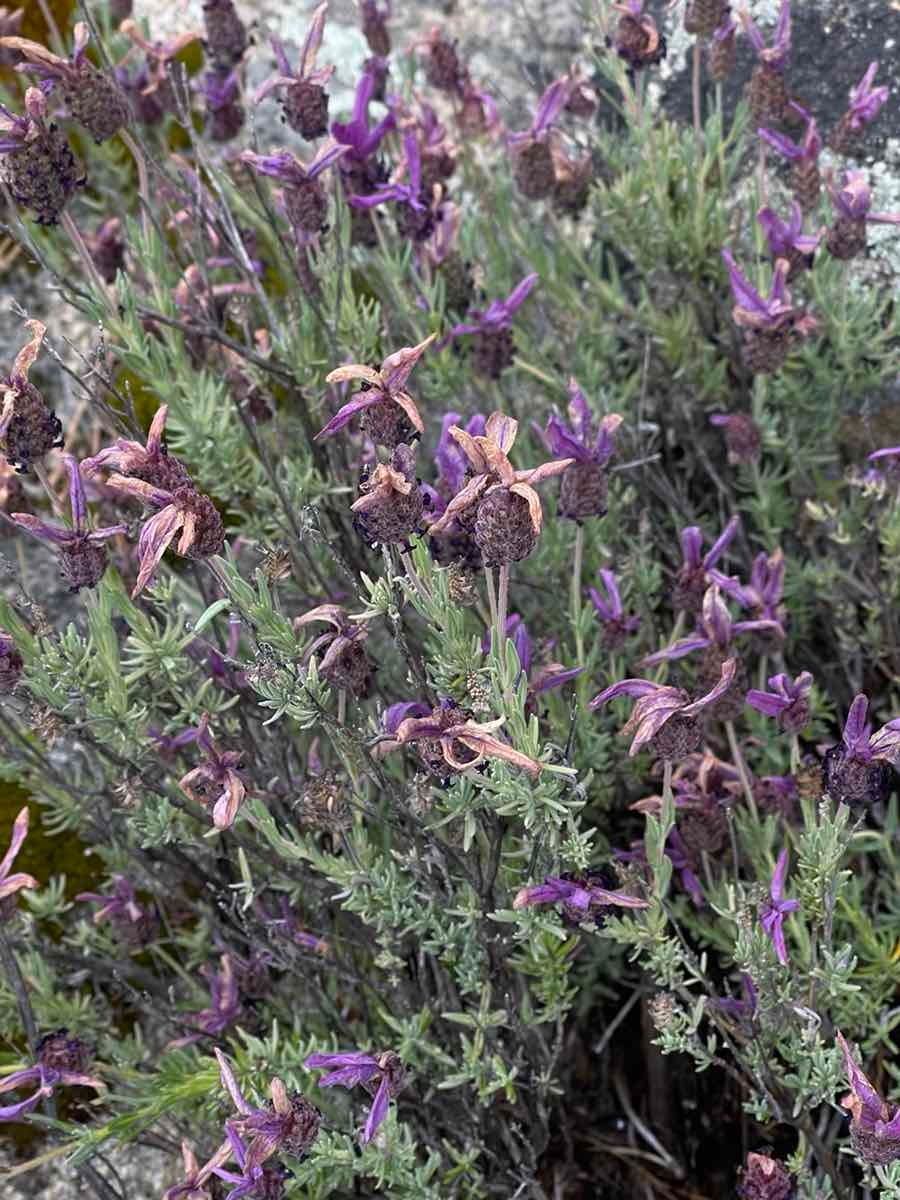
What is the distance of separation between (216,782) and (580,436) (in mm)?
586

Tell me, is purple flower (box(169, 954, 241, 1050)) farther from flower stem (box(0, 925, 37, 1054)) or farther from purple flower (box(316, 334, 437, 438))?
purple flower (box(316, 334, 437, 438))

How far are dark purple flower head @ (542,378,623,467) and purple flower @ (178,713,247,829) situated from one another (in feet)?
1.67

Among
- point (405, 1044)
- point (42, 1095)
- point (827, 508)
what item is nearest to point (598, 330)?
point (827, 508)

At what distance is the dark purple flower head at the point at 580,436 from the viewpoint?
60.0 inches

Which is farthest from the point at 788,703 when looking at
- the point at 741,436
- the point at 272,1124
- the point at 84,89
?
the point at 84,89

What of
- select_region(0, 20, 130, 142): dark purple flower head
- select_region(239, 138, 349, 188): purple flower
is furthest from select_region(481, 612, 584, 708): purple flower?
select_region(0, 20, 130, 142): dark purple flower head

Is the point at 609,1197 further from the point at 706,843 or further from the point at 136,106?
the point at 136,106

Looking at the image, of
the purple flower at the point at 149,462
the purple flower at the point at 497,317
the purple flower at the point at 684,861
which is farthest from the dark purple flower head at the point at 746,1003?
the purple flower at the point at 497,317

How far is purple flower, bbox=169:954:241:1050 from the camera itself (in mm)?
1720

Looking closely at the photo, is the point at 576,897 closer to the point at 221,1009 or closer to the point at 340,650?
the point at 340,650

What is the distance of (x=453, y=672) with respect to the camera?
142cm

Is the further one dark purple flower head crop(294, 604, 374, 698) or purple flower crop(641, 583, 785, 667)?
purple flower crop(641, 583, 785, 667)

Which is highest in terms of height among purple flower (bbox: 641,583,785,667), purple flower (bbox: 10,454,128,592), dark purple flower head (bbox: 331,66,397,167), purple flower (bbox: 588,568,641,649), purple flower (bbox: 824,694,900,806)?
dark purple flower head (bbox: 331,66,397,167)

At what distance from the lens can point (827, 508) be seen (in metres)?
2.00
